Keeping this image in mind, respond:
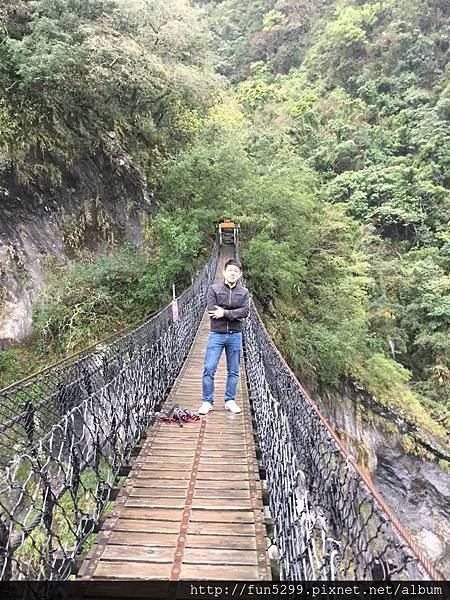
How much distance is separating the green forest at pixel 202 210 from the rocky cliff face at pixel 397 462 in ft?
1.29

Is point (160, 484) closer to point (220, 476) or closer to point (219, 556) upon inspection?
point (220, 476)

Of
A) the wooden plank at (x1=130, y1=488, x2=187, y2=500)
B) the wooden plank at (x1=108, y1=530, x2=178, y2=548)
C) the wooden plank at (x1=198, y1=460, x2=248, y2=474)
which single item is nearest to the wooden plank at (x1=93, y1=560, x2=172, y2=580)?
the wooden plank at (x1=108, y1=530, x2=178, y2=548)

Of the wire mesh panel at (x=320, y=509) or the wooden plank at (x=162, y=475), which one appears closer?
Result: the wire mesh panel at (x=320, y=509)

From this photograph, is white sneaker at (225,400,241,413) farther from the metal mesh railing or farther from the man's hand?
the man's hand

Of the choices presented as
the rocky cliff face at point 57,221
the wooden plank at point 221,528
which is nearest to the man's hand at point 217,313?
the wooden plank at point 221,528

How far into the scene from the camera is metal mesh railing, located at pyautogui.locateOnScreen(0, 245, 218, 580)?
161cm

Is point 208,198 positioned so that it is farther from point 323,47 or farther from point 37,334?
point 323,47

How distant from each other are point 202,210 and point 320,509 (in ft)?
25.3

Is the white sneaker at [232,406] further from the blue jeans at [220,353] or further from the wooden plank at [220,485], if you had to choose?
the wooden plank at [220,485]

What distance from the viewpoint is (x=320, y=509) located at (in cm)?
168

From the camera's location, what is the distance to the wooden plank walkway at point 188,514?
5.71ft

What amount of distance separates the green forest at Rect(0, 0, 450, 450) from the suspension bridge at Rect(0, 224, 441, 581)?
488cm

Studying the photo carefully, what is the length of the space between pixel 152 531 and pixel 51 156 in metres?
8.00

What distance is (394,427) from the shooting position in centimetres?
960
